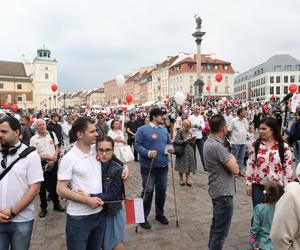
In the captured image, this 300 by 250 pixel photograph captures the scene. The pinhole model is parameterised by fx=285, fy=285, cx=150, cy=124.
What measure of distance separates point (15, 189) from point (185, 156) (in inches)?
200

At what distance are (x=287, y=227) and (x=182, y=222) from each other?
3.19m

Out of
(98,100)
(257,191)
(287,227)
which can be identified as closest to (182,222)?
(257,191)

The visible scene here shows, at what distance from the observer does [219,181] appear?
3.21 metres

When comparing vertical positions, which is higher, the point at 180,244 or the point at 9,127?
the point at 9,127

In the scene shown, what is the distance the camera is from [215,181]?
324 cm

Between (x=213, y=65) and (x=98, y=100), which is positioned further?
(x=98, y=100)

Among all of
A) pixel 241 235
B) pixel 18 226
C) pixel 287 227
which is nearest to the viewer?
pixel 287 227

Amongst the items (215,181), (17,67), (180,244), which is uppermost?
(17,67)

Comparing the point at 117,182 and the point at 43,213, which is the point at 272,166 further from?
the point at 43,213

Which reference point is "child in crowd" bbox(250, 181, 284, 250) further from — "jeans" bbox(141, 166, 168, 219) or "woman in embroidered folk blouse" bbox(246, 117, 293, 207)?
"jeans" bbox(141, 166, 168, 219)

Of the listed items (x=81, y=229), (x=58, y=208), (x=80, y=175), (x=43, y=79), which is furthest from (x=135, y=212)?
(x=43, y=79)

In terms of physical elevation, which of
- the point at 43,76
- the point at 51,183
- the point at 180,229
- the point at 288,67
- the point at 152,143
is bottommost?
the point at 180,229

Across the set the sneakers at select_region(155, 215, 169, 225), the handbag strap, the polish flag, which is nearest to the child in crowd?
the polish flag

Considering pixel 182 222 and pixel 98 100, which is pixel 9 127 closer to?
pixel 182 222
